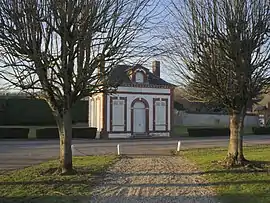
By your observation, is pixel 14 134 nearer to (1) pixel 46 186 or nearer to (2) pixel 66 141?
(2) pixel 66 141

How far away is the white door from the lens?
3962 centimetres

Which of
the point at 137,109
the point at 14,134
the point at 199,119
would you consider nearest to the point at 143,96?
the point at 137,109

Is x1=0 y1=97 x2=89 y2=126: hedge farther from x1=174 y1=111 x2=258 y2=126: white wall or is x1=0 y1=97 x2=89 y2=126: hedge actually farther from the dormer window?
x1=174 y1=111 x2=258 y2=126: white wall

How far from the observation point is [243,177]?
38.9 feet

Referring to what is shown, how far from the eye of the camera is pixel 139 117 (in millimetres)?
39875

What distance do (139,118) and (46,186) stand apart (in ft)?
97.0

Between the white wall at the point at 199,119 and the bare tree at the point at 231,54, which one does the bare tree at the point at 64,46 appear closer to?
the bare tree at the point at 231,54

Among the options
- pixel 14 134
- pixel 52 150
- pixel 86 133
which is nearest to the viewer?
pixel 52 150

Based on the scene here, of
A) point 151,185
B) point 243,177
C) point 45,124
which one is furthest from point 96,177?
point 45,124

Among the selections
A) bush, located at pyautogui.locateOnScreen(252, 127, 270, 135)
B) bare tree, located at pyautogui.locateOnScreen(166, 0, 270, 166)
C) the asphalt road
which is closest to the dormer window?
the asphalt road

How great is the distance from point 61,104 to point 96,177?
2.26 metres

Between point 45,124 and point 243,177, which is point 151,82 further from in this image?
point 243,177

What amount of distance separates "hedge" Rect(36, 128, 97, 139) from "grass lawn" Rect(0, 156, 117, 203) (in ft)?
80.6

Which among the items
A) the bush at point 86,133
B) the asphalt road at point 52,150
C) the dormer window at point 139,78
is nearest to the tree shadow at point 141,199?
the asphalt road at point 52,150
